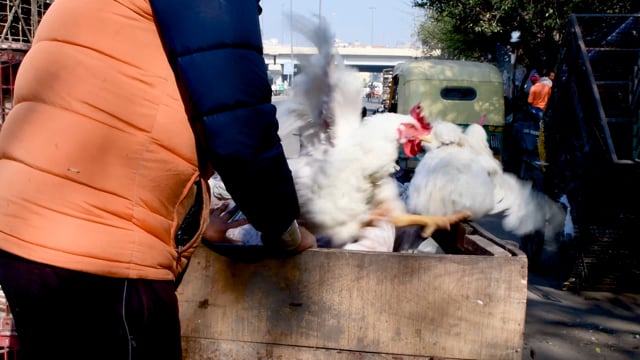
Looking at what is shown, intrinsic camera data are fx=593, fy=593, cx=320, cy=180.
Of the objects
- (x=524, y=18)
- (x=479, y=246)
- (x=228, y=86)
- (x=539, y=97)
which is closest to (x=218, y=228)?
(x=228, y=86)

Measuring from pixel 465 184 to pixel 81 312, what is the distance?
250 centimetres

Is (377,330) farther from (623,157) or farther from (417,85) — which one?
(417,85)

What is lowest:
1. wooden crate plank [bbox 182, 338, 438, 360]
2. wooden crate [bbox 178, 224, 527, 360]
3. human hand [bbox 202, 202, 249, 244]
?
wooden crate plank [bbox 182, 338, 438, 360]

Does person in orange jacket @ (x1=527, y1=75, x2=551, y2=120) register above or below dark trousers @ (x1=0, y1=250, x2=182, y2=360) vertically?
above

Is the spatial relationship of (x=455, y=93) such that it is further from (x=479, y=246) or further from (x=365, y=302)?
(x=365, y=302)

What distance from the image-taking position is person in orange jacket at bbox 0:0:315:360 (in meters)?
1.67

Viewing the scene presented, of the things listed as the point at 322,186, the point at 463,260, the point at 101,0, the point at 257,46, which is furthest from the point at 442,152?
the point at 101,0

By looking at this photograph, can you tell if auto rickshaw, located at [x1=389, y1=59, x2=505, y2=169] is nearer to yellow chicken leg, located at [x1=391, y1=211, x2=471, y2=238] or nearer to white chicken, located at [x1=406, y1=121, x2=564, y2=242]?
white chicken, located at [x1=406, y1=121, x2=564, y2=242]

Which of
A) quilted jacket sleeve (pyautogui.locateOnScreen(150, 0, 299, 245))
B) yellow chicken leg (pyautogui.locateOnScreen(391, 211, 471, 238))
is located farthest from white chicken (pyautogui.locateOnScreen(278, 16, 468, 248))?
quilted jacket sleeve (pyautogui.locateOnScreen(150, 0, 299, 245))

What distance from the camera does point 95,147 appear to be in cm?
169

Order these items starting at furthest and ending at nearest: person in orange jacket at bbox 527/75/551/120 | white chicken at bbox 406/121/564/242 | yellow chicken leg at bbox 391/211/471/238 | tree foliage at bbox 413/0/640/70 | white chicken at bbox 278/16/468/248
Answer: tree foliage at bbox 413/0/640/70
person in orange jacket at bbox 527/75/551/120
white chicken at bbox 406/121/564/242
yellow chicken leg at bbox 391/211/471/238
white chicken at bbox 278/16/468/248

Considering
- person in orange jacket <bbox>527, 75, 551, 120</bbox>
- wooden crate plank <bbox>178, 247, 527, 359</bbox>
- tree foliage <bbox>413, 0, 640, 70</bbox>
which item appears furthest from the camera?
tree foliage <bbox>413, 0, 640, 70</bbox>

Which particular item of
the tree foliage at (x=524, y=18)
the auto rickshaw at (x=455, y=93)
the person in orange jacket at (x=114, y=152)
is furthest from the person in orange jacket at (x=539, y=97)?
the person in orange jacket at (x=114, y=152)

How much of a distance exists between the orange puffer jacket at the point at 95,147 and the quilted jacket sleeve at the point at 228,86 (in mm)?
89
